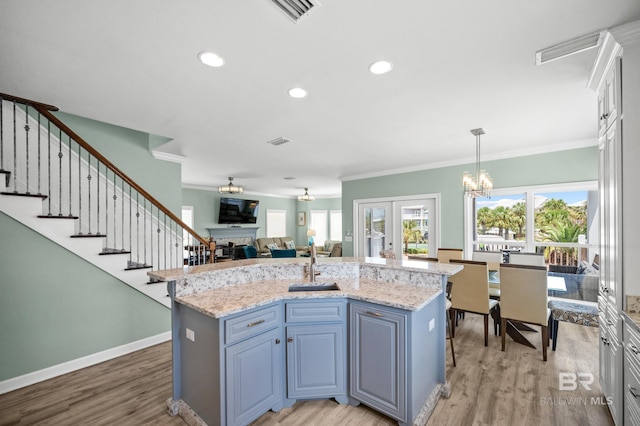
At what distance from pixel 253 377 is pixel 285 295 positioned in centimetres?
60

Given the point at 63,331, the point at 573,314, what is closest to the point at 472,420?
the point at 573,314

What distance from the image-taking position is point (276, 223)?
36.8ft

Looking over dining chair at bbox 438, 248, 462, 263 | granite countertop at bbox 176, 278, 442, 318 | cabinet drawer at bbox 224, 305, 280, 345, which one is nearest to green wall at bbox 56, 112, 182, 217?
granite countertop at bbox 176, 278, 442, 318

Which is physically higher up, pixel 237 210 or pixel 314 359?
pixel 237 210

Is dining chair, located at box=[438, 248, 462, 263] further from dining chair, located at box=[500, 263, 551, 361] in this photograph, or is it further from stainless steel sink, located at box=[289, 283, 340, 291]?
stainless steel sink, located at box=[289, 283, 340, 291]

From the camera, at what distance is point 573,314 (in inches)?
139

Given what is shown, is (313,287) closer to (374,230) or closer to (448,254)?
(448,254)

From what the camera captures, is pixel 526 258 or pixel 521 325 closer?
pixel 521 325

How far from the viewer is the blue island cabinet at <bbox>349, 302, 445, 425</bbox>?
6.46 ft

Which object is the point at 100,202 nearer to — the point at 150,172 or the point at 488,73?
the point at 150,172

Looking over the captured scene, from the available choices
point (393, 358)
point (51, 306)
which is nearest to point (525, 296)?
point (393, 358)

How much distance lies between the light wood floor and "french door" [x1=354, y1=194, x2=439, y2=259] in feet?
9.01

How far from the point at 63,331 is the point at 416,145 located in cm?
485

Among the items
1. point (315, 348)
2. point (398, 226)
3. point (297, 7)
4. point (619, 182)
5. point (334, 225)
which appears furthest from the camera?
point (334, 225)
